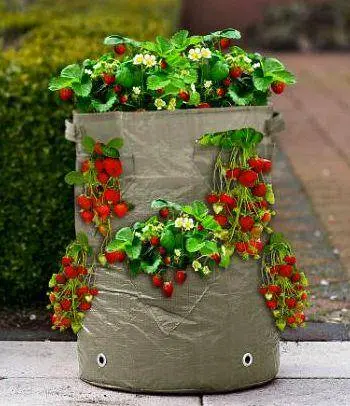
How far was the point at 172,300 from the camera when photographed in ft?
13.4

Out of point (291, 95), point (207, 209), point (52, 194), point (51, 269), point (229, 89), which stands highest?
point (229, 89)

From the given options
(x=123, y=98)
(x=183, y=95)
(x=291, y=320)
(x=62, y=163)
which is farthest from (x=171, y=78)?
(x=62, y=163)

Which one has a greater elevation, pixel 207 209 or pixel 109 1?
pixel 207 209

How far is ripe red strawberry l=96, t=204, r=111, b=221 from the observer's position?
4.05 metres

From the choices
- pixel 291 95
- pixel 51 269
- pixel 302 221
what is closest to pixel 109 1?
pixel 291 95

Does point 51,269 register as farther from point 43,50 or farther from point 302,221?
point 302,221

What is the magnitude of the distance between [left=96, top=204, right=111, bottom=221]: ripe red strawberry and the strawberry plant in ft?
1.12

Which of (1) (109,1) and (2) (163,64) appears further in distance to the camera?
(1) (109,1)

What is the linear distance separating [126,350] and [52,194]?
1256mm

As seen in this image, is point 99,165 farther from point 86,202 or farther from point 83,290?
point 83,290

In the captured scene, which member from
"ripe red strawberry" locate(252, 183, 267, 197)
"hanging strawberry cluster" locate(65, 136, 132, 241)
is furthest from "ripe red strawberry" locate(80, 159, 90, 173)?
"ripe red strawberry" locate(252, 183, 267, 197)

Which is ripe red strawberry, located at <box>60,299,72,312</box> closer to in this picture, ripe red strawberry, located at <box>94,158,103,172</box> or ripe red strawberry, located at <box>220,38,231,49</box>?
ripe red strawberry, located at <box>94,158,103,172</box>

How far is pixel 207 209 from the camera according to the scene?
4055 mm

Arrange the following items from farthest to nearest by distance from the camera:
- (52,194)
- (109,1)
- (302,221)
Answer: (109,1)
(302,221)
(52,194)
